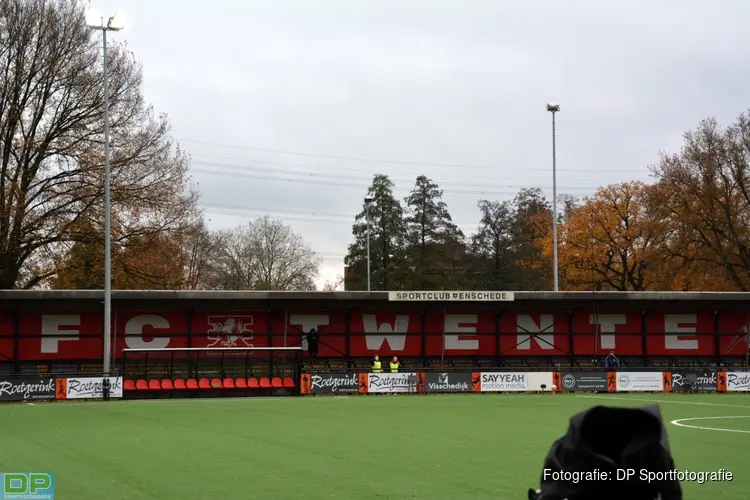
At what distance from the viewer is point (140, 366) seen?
3925cm

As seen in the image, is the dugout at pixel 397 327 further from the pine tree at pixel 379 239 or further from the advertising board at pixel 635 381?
the pine tree at pixel 379 239

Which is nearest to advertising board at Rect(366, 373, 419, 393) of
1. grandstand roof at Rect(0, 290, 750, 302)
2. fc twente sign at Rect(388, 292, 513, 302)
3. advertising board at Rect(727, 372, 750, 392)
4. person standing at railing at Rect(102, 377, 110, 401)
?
fc twente sign at Rect(388, 292, 513, 302)

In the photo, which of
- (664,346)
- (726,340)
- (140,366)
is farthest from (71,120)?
(726,340)

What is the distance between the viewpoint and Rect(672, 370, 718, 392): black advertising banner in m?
42.2

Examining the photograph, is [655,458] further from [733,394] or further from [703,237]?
[703,237]

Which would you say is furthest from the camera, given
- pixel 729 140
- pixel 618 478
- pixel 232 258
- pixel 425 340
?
pixel 232 258

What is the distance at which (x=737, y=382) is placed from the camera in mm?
42500

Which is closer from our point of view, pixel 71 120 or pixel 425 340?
pixel 71 120

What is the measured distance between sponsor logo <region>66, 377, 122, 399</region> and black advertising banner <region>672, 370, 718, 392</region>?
24.9 metres

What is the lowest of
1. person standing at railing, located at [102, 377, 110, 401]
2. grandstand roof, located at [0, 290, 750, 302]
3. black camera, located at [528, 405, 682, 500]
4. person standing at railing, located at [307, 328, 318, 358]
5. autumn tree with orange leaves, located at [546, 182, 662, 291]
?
person standing at railing, located at [102, 377, 110, 401]

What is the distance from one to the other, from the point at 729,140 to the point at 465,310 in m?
24.5

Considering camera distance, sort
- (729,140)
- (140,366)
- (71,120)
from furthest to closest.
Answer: (729,140) < (71,120) < (140,366)

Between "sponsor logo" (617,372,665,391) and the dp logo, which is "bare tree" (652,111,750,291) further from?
the dp logo

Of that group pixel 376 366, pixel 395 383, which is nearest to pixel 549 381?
pixel 395 383
